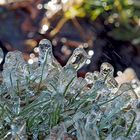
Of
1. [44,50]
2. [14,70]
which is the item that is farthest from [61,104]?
[44,50]

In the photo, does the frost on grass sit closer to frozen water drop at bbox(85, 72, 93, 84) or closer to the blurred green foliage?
frozen water drop at bbox(85, 72, 93, 84)

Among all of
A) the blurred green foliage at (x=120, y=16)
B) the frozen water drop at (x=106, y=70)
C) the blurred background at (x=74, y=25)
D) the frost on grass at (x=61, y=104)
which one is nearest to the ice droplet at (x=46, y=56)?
the frost on grass at (x=61, y=104)

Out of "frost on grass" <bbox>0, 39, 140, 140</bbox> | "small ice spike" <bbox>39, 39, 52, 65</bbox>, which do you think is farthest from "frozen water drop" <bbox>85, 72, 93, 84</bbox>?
"small ice spike" <bbox>39, 39, 52, 65</bbox>

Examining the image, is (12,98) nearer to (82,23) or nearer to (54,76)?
(54,76)

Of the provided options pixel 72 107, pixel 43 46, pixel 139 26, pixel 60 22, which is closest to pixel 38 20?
pixel 60 22

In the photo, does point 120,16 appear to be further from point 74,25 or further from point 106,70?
point 106,70
